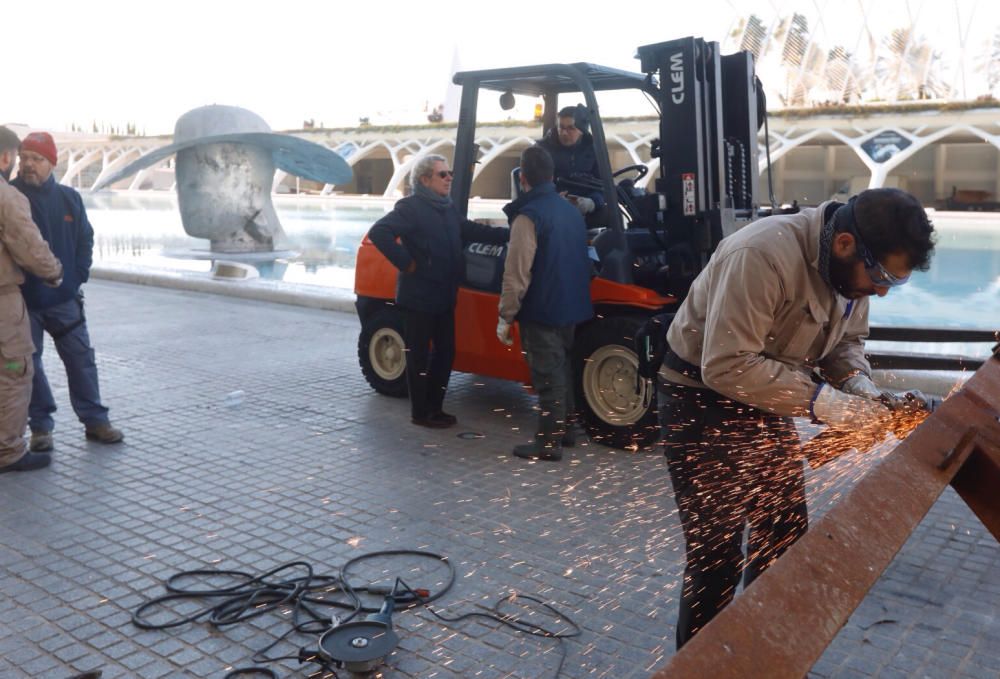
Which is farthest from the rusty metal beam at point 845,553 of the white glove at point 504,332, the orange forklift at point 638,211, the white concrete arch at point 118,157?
the white concrete arch at point 118,157

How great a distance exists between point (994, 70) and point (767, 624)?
52.5 m

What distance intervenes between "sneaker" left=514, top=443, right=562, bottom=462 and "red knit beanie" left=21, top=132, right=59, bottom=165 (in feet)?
10.5

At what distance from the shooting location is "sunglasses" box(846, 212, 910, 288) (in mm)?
2508

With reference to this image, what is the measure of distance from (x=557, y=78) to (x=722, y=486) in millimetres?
4429

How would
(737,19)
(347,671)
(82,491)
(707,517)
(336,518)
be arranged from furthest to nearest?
(737,19) → (82,491) → (336,518) → (347,671) → (707,517)

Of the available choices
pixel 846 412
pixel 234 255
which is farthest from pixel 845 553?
pixel 234 255

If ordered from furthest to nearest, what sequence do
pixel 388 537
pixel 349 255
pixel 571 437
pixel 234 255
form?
pixel 234 255 < pixel 349 255 < pixel 571 437 < pixel 388 537

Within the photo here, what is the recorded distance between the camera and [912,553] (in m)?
4.27

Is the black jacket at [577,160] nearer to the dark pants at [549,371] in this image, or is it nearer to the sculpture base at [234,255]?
the dark pants at [549,371]

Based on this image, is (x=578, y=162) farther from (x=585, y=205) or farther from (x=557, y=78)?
(x=557, y=78)

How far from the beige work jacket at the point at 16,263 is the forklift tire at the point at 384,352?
249 centimetres

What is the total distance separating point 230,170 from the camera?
22172mm

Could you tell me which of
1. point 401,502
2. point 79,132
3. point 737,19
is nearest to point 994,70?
point 737,19

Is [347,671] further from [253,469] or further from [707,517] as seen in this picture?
[253,469]
